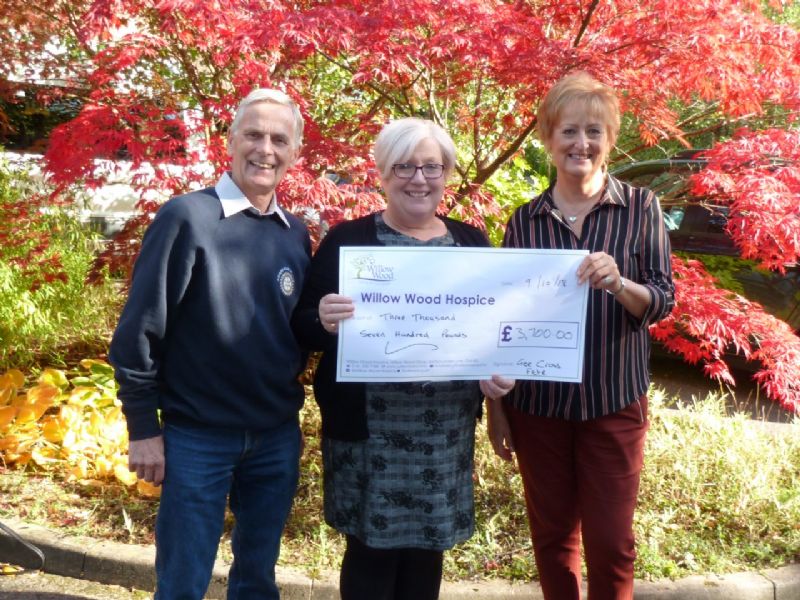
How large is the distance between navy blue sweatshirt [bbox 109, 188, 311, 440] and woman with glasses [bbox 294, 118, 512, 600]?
0.46 ft

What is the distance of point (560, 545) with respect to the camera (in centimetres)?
269

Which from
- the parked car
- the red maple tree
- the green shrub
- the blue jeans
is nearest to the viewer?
the blue jeans

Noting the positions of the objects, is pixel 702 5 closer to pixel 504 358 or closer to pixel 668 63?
pixel 668 63

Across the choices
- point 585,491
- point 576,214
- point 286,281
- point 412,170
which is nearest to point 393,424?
point 286,281

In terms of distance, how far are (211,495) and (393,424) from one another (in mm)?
595

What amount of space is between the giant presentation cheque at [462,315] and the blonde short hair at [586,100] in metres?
0.46

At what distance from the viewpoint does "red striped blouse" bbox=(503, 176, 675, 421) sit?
2461mm

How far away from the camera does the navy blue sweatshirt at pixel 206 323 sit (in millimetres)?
2191

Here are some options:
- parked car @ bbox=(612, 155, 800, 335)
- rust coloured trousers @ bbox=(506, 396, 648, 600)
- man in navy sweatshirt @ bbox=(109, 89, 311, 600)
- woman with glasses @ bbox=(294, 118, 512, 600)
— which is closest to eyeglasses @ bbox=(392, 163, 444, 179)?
woman with glasses @ bbox=(294, 118, 512, 600)

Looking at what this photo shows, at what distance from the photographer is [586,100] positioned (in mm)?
2434

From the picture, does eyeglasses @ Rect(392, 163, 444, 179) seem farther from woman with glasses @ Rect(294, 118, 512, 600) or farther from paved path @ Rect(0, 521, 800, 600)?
paved path @ Rect(0, 521, 800, 600)

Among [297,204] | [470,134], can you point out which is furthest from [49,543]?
[470,134]

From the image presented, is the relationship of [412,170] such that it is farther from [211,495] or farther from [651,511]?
[651,511]

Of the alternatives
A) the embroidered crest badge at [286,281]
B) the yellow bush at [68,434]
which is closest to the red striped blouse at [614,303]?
the embroidered crest badge at [286,281]
